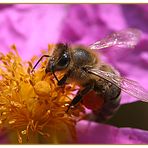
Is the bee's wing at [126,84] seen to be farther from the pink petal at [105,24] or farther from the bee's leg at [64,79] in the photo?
the pink petal at [105,24]

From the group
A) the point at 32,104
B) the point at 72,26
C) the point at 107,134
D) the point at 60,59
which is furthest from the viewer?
the point at 72,26

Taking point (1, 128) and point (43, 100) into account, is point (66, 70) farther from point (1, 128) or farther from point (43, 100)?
point (1, 128)

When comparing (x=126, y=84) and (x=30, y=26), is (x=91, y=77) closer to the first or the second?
(x=126, y=84)

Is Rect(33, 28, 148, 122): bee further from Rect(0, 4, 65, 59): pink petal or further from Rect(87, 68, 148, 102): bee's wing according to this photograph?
Rect(0, 4, 65, 59): pink petal

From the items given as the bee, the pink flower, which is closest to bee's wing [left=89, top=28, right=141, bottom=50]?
the bee

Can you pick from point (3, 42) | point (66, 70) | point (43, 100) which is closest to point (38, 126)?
point (43, 100)

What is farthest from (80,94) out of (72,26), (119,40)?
(72,26)
